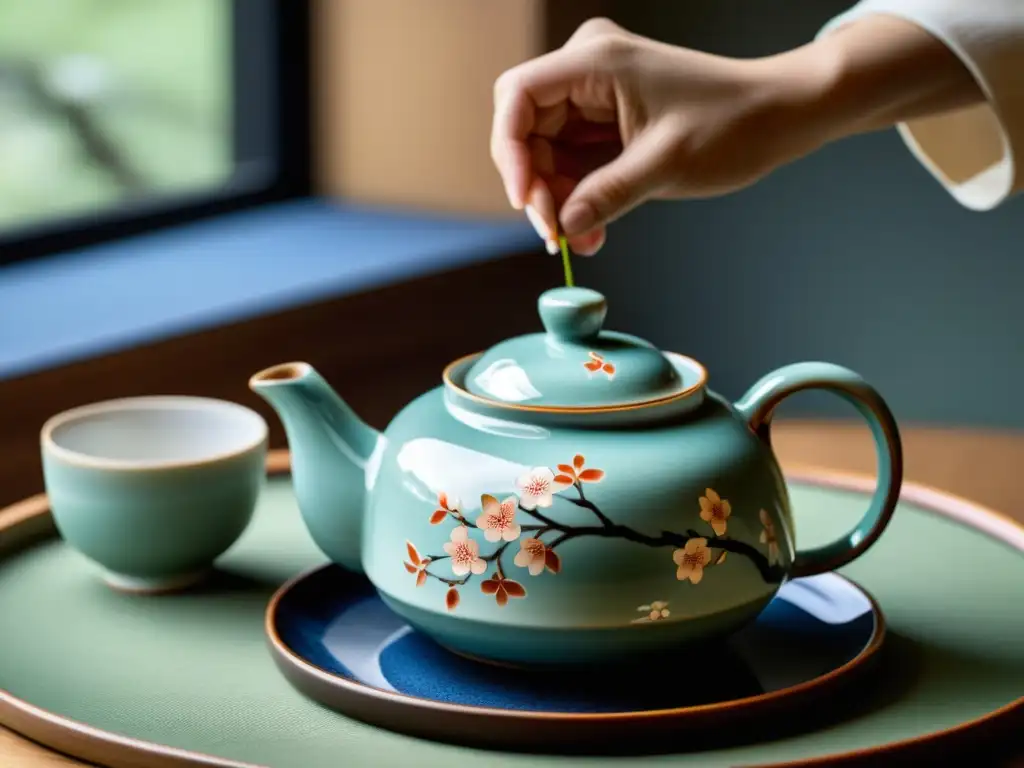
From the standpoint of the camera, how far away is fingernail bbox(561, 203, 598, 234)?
0.81m

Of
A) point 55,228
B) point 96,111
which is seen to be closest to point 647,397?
point 55,228

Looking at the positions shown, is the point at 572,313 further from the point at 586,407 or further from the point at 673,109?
the point at 673,109

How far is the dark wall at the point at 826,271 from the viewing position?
2.18 meters

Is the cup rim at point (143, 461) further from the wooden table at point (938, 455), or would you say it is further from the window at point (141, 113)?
the window at point (141, 113)

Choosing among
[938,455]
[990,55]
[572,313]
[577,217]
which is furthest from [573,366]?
[938,455]

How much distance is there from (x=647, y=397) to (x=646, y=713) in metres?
0.15

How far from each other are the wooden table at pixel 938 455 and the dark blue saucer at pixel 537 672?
13.8 inches

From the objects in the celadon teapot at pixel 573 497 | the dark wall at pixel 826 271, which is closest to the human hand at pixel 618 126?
the celadon teapot at pixel 573 497

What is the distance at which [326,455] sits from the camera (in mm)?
748

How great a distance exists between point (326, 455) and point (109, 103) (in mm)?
1394

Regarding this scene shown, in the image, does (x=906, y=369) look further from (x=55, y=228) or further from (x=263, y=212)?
(x=55, y=228)

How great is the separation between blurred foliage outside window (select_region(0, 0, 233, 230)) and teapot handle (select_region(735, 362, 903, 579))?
4.29 ft

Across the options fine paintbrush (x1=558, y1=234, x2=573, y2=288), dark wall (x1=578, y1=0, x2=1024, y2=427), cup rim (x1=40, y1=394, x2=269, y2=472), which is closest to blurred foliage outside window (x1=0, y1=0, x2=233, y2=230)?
dark wall (x1=578, y1=0, x2=1024, y2=427)

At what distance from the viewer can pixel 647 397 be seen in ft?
2.31
